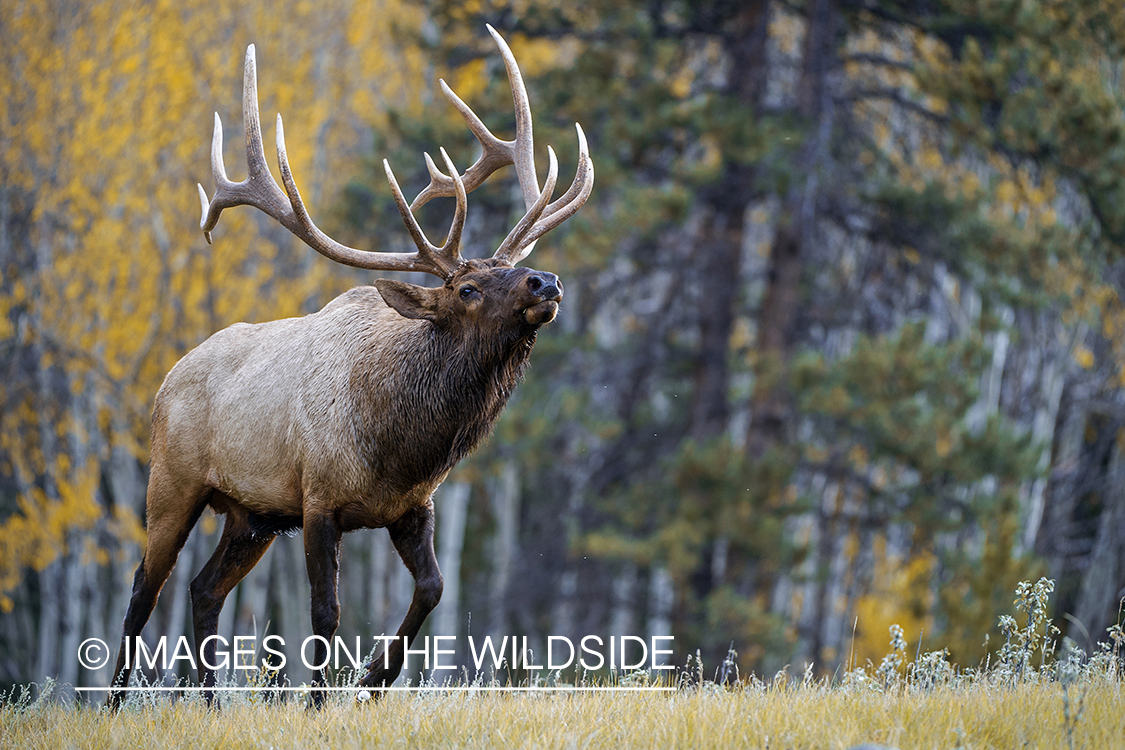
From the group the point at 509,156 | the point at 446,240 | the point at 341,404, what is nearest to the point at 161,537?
the point at 341,404

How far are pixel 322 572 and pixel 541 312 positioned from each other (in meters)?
1.36

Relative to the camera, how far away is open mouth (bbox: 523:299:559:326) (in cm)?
445

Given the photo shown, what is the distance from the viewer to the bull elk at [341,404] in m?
4.71

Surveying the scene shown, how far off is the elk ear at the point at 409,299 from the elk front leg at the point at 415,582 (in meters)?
0.80

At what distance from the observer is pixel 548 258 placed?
11250 millimetres

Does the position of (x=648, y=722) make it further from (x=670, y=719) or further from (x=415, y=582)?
(x=415, y=582)

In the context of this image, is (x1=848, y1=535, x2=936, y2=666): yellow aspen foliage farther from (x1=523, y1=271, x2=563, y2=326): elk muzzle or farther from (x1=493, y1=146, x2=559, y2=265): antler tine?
(x1=523, y1=271, x2=563, y2=326): elk muzzle

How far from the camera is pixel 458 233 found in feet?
16.0

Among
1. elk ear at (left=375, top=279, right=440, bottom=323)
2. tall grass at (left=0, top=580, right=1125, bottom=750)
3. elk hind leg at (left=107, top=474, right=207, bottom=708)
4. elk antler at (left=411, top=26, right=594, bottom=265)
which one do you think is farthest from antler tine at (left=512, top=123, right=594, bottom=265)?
tall grass at (left=0, top=580, right=1125, bottom=750)

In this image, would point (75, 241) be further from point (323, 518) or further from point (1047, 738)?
point (1047, 738)

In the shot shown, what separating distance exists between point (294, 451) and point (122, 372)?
8.37 metres

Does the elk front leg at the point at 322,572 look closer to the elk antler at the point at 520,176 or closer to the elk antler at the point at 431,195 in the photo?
the elk antler at the point at 431,195

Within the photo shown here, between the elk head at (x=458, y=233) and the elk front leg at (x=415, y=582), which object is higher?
the elk head at (x=458, y=233)

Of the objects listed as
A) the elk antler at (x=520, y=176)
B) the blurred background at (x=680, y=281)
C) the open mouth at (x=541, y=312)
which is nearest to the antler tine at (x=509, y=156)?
the elk antler at (x=520, y=176)
